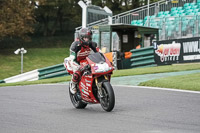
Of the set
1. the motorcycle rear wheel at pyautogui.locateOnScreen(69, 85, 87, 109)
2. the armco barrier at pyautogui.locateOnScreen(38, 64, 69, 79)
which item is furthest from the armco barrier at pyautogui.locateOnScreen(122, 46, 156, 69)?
the motorcycle rear wheel at pyautogui.locateOnScreen(69, 85, 87, 109)

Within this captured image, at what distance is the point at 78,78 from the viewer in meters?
9.19

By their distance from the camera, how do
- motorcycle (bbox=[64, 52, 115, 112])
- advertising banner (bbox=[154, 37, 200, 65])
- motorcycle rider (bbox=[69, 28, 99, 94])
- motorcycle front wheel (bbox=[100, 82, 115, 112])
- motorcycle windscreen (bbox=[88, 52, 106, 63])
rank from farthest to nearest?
advertising banner (bbox=[154, 37, 200, 65]) < motorcycle rider (bbox=[69, 28, 99, 94]) < motorcycle windscreen (bbox=[88, 52, 106, 63]) < motorcycle (bbox=[64, 52, 115, 112]) < motorcycle front wheel (bbox=[100, 82, 115, 112])

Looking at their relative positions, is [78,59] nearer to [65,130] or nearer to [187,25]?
[65,130]

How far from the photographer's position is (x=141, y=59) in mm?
21406

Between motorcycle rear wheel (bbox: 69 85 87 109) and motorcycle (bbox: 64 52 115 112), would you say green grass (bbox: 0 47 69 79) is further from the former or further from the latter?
motorcycle (bbox: 64 52 115 112)

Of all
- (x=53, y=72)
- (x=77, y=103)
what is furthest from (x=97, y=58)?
(x=53, y=72)

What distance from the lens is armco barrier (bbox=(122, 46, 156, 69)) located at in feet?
69.4

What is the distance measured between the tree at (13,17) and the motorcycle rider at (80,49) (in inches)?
1424

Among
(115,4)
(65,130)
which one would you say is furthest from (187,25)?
(115,4)

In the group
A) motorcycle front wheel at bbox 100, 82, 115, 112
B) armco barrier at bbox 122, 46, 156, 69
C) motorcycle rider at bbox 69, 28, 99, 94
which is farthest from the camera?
armco barrier at bbox 122, 46, 156, 69

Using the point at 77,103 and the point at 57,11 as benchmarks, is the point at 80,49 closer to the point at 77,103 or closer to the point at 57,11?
the point at 77,103

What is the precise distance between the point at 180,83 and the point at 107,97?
5181 millimetres

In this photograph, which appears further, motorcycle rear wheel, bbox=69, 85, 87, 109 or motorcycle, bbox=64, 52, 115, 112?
motorcycle rear wheel, bbox=69, 85, 87, 109

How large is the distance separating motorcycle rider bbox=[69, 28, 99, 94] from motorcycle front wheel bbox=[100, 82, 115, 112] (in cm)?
86
